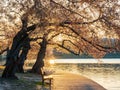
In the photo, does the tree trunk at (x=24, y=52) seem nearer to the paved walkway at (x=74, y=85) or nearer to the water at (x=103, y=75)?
the paved walkway at (x=74, y=85)

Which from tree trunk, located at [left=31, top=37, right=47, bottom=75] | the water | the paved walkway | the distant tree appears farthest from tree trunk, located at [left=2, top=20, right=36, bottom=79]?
tree trunk, located at [left=31, top=37, right=47, bottom=75]

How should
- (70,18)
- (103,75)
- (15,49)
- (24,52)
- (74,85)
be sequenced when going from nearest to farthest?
(70,18) → (74,85) → (15,49) → (24,52) → (103,75)

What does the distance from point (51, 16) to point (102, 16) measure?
415 centimetres

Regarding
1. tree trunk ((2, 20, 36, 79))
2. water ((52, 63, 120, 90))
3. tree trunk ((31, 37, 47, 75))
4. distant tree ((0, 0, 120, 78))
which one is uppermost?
distant tree ((0, 0, 120, 78))

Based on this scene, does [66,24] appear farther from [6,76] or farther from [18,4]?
[6,76]

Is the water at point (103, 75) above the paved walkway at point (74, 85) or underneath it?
underneath

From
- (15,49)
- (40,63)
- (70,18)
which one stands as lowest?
(40,63)

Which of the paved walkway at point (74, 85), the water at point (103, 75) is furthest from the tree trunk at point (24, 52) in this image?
the water at point (103, 75)

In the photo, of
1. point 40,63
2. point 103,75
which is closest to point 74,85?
point 40,63

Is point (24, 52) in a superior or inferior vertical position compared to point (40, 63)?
superior

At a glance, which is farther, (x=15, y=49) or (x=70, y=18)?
(x=15, y=49)

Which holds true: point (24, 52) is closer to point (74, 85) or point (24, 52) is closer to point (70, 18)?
point (74, 85)

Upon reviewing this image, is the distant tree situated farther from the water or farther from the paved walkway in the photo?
the water

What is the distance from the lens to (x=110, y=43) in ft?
107
